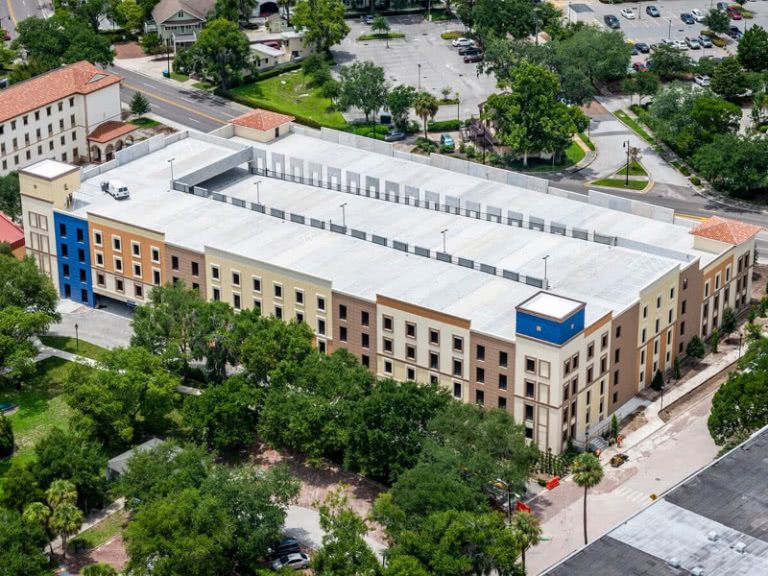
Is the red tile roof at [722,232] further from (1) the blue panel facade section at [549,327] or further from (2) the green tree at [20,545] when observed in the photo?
(2) the green tree at [20,545]

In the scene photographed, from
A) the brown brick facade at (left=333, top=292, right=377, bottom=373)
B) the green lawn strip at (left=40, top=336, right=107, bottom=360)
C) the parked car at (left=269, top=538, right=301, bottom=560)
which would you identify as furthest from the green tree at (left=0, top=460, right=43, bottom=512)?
the brown brick facade at (left=333, top=292, right=377, bottom=373)

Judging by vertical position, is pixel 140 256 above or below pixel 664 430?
above

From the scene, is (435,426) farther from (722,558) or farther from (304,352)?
(722,558)

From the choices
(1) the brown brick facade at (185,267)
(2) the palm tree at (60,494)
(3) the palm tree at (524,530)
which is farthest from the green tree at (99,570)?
(1) the brown brick facade at (185,267)

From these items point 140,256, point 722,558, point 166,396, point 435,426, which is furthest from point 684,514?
point 140,256

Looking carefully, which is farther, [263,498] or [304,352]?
[304,352]

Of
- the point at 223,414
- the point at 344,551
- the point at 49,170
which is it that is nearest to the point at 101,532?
the point at 223,414
